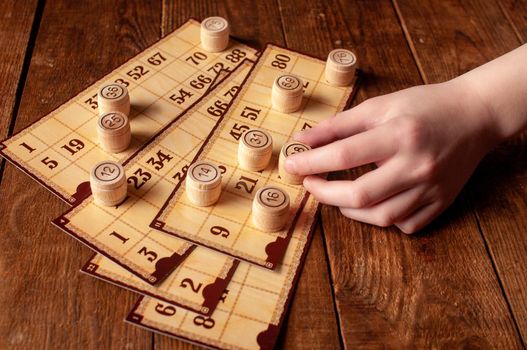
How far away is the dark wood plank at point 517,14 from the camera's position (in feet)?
4.71

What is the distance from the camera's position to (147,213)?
98 centimetres

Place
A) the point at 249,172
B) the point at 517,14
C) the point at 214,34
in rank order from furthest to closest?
1. the point at 517,14
2. the point at 214,34
3. the point at 249,172

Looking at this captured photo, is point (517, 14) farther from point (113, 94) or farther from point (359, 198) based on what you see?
point (113, 94)

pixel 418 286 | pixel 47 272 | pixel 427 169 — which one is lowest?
pixel 47 272

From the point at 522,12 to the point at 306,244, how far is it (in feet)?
Result: 3.21

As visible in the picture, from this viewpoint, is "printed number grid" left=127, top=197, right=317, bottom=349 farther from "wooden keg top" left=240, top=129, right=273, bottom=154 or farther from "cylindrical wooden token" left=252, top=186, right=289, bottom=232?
"wooden keg top" left=240, top=129, right=273, bottom=154

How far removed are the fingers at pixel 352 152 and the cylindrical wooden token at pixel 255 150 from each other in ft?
0.25

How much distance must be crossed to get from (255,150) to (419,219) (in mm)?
315

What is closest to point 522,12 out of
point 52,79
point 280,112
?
point 280,112

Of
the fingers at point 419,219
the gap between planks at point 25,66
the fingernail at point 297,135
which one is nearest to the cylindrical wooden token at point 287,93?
the fingernail at point 297,135

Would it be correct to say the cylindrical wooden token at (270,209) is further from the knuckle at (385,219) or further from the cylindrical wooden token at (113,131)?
the cylindrical wooden token at (113,131)

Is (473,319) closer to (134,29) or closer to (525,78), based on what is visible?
(525,78)

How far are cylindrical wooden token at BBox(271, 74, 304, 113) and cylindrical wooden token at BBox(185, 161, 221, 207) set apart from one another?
25cm

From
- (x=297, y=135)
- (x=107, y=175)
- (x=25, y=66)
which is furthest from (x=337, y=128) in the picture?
(x=25, y=66)
